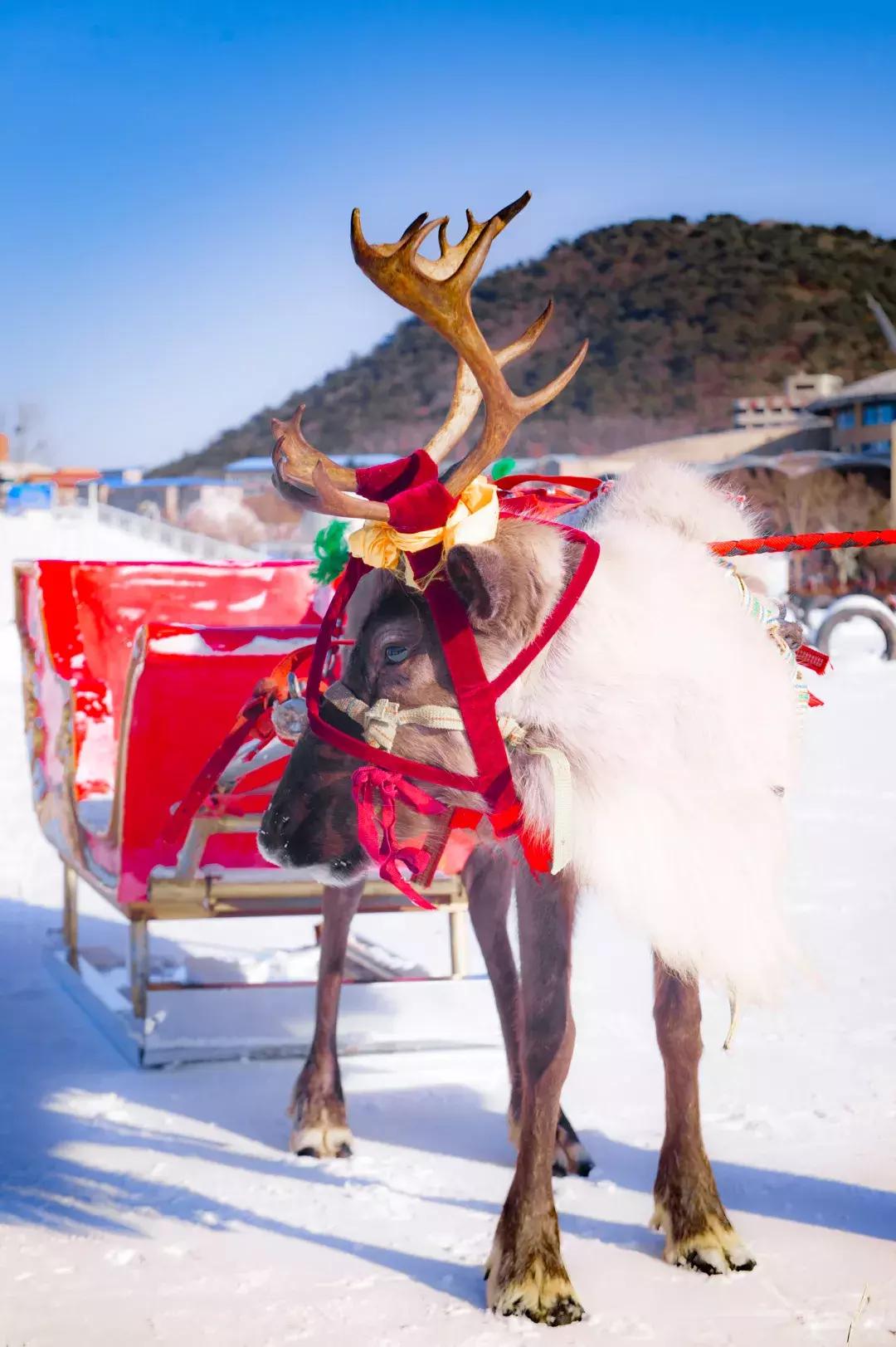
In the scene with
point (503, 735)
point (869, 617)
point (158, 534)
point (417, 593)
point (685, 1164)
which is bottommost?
point (685, 1164)

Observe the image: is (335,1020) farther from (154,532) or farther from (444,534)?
(154,532)

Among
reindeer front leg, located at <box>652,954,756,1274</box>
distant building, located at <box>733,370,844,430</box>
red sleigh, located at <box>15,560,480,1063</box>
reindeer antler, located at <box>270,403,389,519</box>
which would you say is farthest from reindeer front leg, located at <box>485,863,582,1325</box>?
distant building, located at <box>733,370,844,430</box>

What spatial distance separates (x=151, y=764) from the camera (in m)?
4.21

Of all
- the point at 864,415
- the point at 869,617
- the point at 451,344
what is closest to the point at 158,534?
the point at 869,617

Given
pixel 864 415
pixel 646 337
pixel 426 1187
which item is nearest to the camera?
pixel 426 1187

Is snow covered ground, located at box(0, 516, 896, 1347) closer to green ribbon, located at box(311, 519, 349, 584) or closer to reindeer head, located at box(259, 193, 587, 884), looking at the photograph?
reindeer head, located at box(259, 193, 587, 884)

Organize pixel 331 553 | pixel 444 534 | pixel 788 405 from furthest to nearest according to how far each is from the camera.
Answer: pixel 788 405, pixel 331 553, pixel 444 534

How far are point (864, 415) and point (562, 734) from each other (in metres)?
56.3

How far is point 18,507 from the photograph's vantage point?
35188mm

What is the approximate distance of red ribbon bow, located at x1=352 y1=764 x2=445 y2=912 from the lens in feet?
8.61

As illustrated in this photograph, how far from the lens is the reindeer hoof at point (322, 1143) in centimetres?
357

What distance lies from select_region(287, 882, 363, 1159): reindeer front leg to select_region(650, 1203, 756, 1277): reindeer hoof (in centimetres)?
102

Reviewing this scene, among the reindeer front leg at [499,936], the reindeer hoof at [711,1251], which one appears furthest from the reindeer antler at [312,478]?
the reindeer hoof at [711,1251]

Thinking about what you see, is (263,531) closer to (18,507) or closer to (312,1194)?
(18,507)
